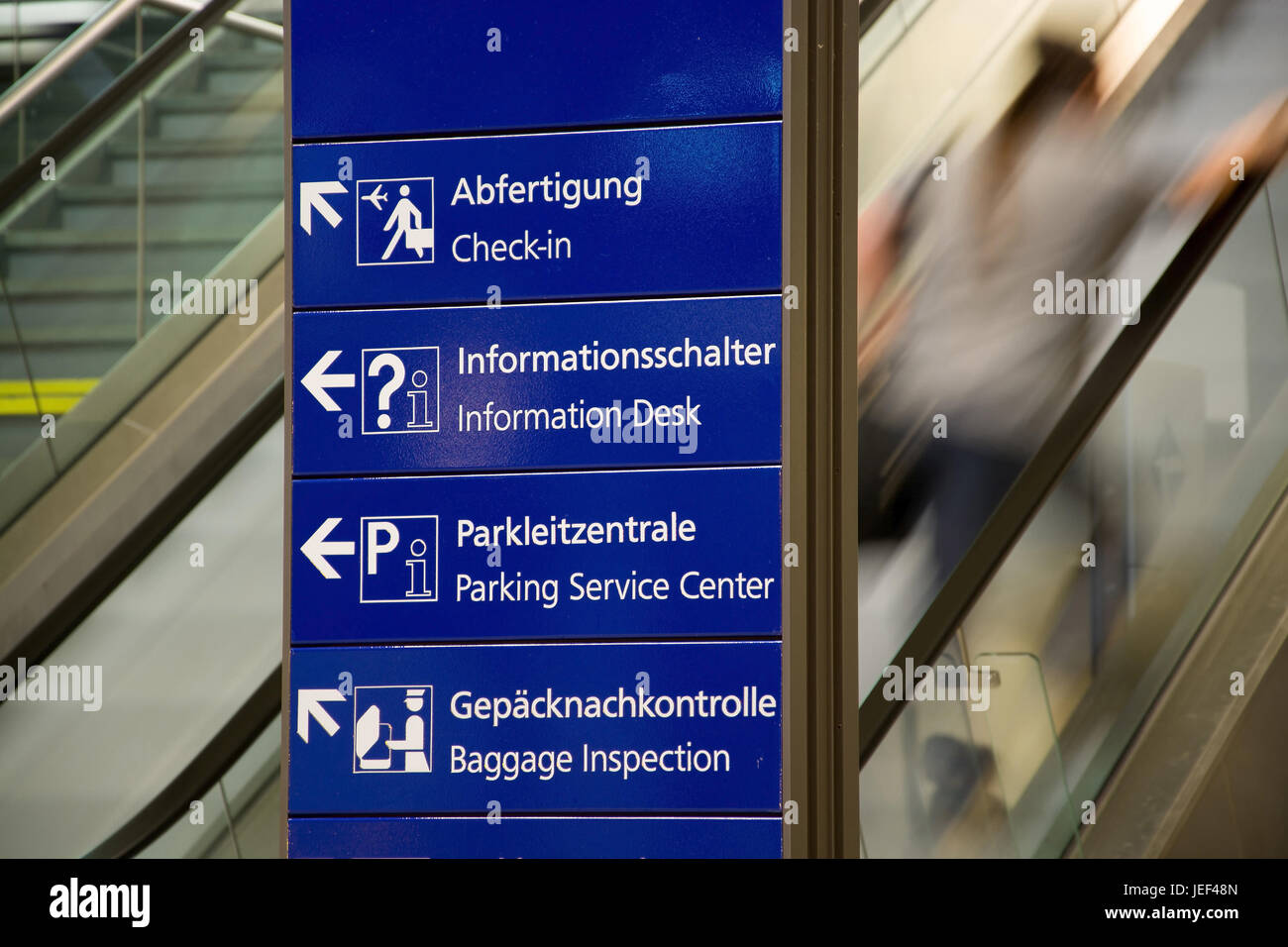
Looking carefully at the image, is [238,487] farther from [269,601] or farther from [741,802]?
[741,802]

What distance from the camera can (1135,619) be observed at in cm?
361

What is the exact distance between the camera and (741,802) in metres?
2.08

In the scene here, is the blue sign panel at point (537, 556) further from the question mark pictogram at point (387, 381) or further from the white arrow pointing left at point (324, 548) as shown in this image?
the question mark pictogram at point (387, 381)

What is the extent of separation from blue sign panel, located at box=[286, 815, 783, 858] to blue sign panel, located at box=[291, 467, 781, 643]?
0.30 metres

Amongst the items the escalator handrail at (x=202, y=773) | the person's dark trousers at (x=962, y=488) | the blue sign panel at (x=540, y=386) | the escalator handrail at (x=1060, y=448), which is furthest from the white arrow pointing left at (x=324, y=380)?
the person's dark trousers at (x=962, y=488)

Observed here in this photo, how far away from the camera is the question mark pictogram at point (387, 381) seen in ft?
7.34

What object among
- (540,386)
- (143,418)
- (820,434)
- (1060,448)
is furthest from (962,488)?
(143,418)

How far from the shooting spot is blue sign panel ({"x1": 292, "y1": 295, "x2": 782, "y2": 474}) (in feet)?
7.04

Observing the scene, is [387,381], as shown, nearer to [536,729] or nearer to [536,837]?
[536,729]

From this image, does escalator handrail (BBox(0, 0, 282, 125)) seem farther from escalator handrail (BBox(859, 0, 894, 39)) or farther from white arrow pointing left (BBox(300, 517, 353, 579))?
white arrow pointing left (BBox(300, 517, 353, 579))

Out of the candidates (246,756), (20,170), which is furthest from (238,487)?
(20,170)

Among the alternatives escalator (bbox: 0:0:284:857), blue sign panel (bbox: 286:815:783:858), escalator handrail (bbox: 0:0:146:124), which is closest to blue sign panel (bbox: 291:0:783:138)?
blue sign panel (bbox: 286:815:783:858)

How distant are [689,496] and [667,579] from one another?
142 mm

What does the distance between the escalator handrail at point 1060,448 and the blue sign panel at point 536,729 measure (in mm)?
1358
